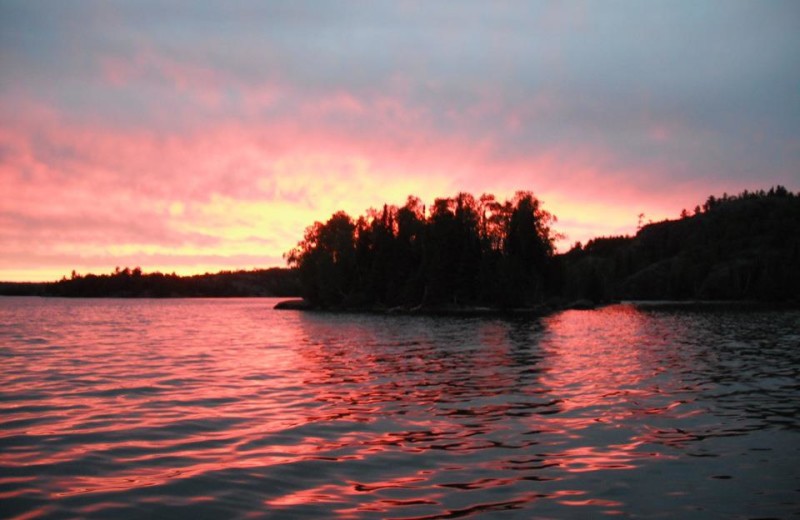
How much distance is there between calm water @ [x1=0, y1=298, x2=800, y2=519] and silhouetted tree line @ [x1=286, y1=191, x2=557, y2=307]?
8935 centimetres

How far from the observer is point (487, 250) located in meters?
119

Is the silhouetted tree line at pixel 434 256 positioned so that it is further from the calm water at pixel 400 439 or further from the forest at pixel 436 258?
the calm water at pixel 400 439

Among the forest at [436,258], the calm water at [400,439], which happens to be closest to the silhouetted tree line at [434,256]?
the forest at [436,258]

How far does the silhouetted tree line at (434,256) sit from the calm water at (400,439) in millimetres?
89353

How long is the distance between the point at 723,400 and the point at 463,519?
486 inches

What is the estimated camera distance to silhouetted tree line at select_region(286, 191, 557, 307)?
116 metres

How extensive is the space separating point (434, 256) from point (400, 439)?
103914mm

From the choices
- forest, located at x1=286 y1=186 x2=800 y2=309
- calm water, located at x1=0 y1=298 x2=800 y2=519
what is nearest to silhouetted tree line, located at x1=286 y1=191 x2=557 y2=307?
forest, located at x1=286 y1=186 x2=800 y2=309

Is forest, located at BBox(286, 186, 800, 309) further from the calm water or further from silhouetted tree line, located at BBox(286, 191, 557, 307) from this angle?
the calm water

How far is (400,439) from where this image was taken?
40.3 feet

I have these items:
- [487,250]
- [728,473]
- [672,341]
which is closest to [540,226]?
[487,250]

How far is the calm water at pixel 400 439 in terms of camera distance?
332 inches

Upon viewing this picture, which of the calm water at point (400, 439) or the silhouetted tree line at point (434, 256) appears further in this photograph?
the silhouetted tree line at point (434, 256)

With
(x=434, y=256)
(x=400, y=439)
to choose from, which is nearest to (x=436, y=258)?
(x=434, y=256)
